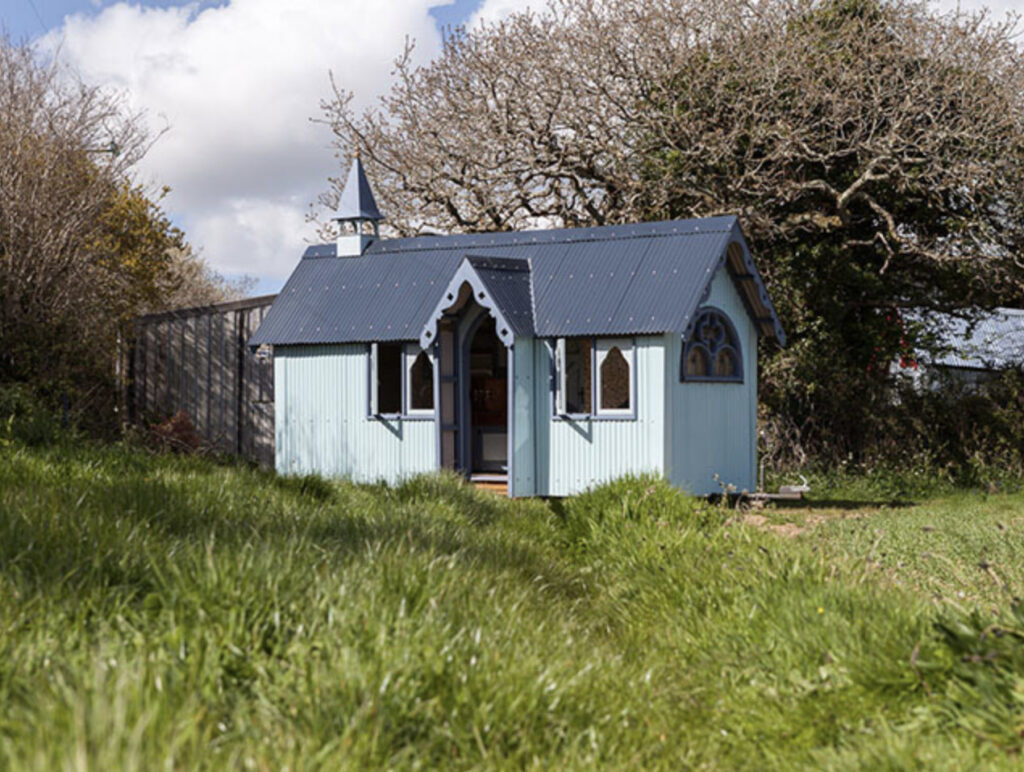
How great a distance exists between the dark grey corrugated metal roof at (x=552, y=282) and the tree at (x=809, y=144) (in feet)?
12.9

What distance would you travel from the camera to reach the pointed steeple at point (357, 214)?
53.7 feet

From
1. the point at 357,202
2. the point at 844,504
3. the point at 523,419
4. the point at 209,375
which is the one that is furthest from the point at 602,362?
the point at 209,375

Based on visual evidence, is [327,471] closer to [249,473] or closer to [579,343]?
[579,343]

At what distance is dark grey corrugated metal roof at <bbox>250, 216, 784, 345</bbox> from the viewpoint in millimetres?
13477

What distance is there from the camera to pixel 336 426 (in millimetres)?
15438

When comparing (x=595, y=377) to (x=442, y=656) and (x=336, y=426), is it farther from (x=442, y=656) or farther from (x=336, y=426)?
(x=442, y=656)

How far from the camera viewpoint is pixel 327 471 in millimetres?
15352

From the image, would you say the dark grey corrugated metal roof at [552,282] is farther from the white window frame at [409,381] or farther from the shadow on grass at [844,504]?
the shadow on grass at [844,504]

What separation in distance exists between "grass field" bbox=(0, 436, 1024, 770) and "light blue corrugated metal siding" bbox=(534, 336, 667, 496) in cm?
567

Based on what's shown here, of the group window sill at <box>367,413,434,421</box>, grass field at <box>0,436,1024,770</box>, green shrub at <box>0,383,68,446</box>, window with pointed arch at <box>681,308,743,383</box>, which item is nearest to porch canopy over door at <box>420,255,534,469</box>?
window sill at <box>367,413,434,421</box>

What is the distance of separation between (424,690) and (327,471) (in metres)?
11.3

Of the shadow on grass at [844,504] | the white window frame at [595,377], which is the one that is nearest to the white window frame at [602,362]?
the white window frame at [595,377]

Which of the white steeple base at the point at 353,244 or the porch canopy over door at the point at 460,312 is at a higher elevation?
the white steeple base at the point at 353,244

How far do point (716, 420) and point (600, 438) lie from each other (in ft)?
5.28
